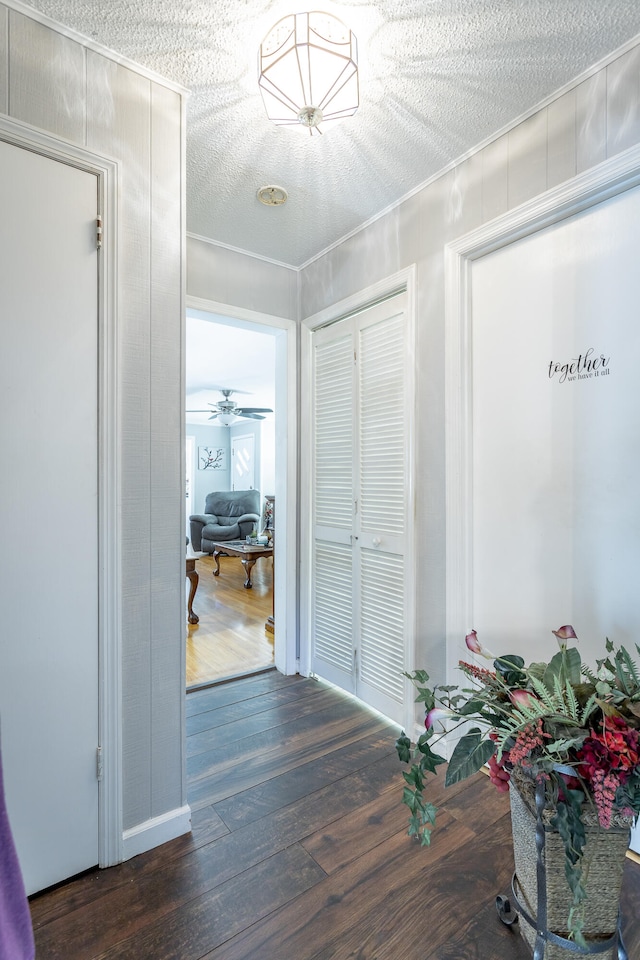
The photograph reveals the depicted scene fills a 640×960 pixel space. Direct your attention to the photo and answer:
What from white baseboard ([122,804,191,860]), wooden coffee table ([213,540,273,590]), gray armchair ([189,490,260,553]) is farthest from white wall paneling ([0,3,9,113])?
gray armchair ([189,490,260,553])

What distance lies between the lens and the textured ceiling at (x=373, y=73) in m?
1.36

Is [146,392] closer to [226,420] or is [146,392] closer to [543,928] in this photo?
[543,928]

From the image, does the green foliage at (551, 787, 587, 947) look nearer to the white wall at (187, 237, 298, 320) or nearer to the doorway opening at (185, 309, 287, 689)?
the doorway opening at (185, 309, 287, 689)

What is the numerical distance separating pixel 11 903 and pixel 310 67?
6.06ft

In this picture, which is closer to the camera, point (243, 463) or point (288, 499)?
point (288, 499)

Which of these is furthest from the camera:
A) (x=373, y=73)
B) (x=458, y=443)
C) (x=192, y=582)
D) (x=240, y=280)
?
(x=192, y=582)

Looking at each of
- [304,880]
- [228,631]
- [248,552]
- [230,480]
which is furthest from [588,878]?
[230,480]

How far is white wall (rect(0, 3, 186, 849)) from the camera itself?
1486 millimetres

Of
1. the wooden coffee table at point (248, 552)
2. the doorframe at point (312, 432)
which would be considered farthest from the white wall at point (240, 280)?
the wooden coffee table at point (248, 552)

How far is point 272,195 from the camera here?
2.21 m

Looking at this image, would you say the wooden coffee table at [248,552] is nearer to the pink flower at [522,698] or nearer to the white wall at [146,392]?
the white wall at [146,392]

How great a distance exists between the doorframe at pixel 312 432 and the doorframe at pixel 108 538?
1267 millimetres

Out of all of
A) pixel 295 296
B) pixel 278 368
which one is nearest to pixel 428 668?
pixel 278 368

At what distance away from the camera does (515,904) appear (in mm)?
1227
